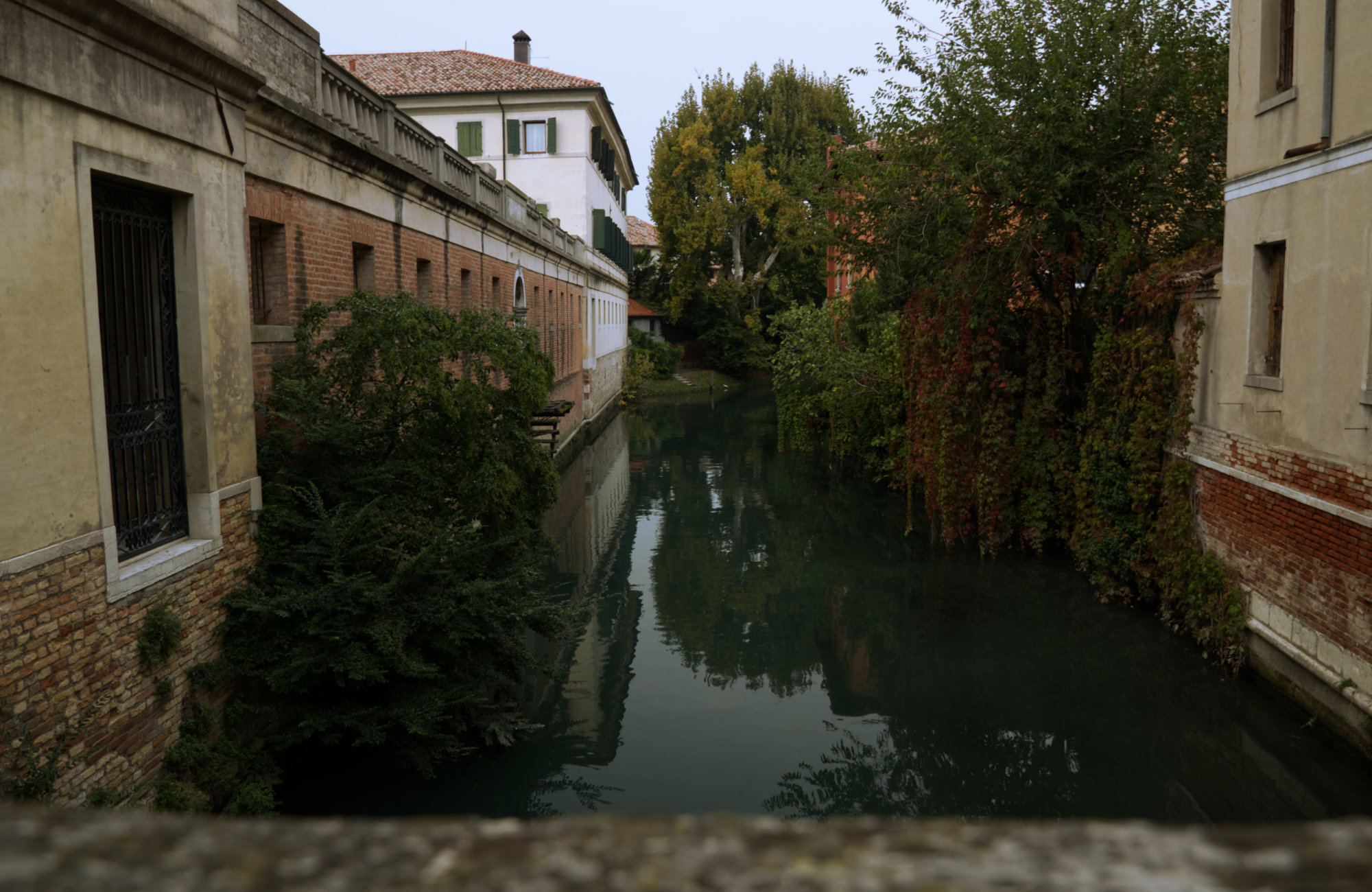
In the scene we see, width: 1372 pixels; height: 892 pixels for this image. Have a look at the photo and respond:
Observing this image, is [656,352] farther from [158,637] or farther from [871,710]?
[158,637]

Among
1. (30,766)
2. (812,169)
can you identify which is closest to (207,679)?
(30,766)

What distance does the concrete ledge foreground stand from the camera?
103 cm

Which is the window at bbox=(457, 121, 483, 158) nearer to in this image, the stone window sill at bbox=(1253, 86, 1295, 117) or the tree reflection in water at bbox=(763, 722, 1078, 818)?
the stone window sill at bbox=(1253, 86, 1295, 117)

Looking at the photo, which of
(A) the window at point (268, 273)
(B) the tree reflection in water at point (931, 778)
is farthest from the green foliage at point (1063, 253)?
(A) the window at point (268, 273)

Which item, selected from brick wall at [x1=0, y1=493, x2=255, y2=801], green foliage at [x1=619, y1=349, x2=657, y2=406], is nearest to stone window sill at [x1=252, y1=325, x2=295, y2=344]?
brick wall at [x1=0, y1=493, x2=255, y2=801]

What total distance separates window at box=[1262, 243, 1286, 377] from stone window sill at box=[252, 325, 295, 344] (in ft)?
29.0

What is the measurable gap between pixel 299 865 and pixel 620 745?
797cm

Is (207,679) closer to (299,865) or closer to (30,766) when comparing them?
(30,766)

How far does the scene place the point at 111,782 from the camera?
5.59m

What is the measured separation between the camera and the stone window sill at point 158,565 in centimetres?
579

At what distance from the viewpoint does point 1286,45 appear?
9.30 m

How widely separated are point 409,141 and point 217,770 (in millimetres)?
8431

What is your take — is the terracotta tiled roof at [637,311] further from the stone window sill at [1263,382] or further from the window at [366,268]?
the stone window sill at [1263,382]

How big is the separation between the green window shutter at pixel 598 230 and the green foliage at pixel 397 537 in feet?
82.8
